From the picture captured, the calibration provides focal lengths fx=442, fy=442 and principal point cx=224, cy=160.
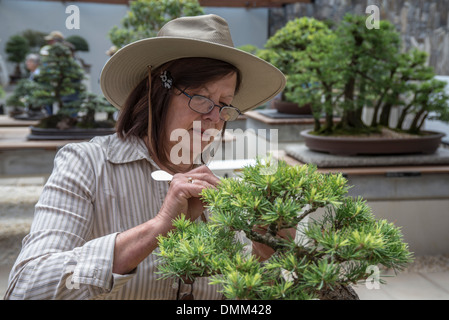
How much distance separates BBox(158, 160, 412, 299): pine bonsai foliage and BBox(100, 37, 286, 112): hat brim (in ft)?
1.27

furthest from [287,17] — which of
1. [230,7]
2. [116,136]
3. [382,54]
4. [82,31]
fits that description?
[116,136]

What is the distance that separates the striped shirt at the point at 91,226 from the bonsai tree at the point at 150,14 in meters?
3.36

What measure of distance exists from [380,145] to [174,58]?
188cm

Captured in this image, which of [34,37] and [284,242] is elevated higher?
[34,37]

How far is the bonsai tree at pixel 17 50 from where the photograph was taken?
337 inches

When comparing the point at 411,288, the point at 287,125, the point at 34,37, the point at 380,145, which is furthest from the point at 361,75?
the point at 34,37

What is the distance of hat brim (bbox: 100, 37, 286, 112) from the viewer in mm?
831

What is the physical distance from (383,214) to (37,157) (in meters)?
2.10

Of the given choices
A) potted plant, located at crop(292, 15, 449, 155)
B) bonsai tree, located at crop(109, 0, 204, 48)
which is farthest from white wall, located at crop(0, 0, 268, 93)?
potted plant, located at crop(292, 15, 449, 155)

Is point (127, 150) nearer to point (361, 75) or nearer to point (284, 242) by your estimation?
point (284, 242)

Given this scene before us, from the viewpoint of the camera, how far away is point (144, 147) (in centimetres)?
92

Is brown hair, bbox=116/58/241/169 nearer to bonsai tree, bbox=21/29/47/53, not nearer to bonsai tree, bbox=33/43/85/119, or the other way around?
bonsai tree, bbox=33/43/85/119
